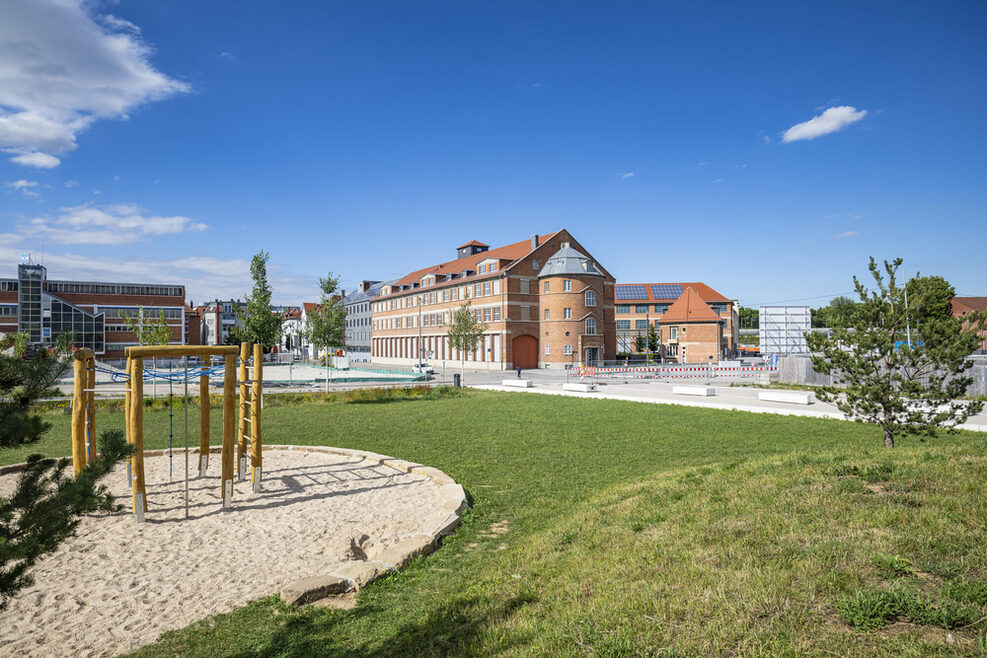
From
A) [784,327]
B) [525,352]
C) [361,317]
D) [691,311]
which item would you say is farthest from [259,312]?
[361,317]

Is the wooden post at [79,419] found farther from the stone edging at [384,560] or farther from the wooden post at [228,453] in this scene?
the wooden post at [228,453]

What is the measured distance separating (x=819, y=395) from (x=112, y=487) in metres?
13.9

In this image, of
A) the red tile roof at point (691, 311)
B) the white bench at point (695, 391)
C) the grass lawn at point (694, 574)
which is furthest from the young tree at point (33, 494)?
the red tile roof at point (691, 311)

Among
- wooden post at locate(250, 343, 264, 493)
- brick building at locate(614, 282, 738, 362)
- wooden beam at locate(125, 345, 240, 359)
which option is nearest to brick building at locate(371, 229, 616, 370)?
brick building at locate(614, 282, 738, 362)

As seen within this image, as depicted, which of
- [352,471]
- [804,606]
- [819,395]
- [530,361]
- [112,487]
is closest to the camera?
[804,606]

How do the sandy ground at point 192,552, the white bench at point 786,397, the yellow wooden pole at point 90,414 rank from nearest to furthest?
the sandy ground at point 192,552 → the yellow wooden pole at point 90,414 → the white bench at point 786,397

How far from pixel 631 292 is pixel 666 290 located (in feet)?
19.4

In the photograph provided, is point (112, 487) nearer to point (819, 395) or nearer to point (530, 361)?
point (819, 395)

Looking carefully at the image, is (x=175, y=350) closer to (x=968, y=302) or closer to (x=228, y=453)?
(x=228, y=453)

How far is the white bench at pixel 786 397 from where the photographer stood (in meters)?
21.3

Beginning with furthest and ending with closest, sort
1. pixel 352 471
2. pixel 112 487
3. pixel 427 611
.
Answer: pixel 352 471 → pixel 112 487 → pixel 427 611

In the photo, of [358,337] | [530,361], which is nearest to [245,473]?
[530,361]

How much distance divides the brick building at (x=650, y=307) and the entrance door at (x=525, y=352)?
34145 millimetres

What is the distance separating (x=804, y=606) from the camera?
3.82m
